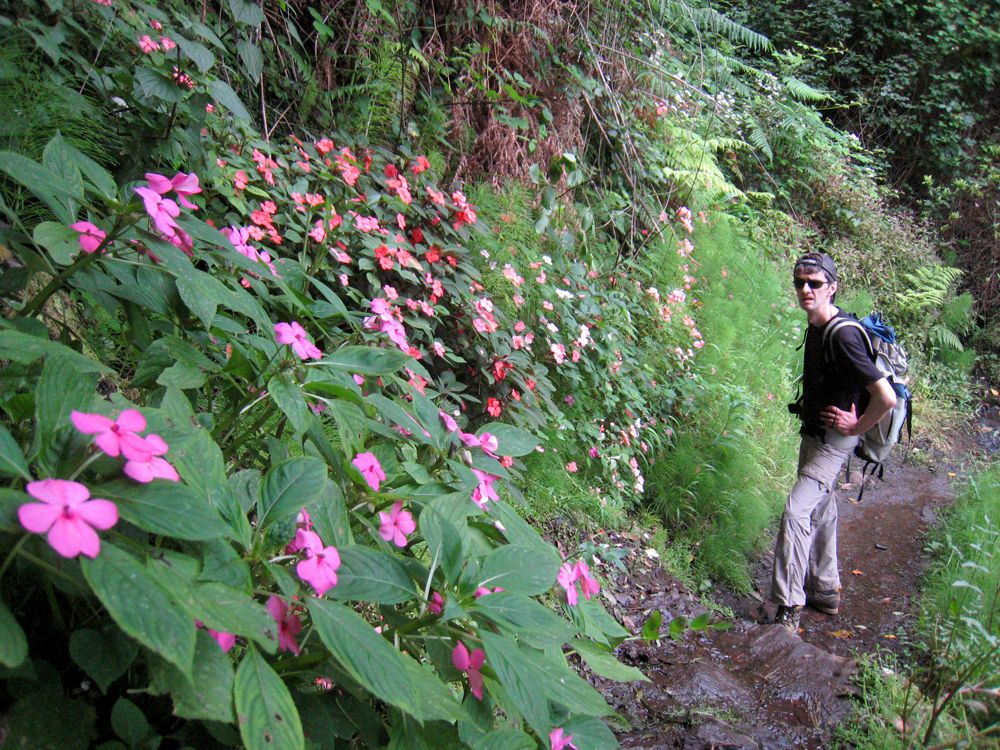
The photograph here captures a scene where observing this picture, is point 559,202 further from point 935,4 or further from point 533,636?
point 935,4

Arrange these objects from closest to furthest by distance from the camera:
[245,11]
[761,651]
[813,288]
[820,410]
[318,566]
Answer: [318,566], [245,11], [761,651], [813,288], [820,410]

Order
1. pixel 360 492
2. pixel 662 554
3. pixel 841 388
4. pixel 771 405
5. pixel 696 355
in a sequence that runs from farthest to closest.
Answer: pixel 771 405 → pixel 696 355 → pixel 662 554 → pixel 841 388 → pixel 360 492

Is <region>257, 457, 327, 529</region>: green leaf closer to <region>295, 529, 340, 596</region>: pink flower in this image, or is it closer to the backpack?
<region>295, 529, 340, 596</region>: pink flower

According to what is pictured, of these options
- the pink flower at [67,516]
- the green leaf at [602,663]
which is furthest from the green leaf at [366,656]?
the green leaf at [602,663]

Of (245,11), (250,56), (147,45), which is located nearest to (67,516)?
(147,45)

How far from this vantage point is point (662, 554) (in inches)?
151

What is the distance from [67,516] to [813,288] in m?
3.49

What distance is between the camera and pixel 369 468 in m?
0.97

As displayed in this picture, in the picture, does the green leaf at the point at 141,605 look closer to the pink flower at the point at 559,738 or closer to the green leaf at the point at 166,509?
the green leaf at the point at 166,509

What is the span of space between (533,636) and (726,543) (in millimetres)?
3531

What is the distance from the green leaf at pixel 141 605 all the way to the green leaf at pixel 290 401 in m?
0.31

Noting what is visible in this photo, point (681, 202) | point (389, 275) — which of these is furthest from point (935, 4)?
point (389, 275)

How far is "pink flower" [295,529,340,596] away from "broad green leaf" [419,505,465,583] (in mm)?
119

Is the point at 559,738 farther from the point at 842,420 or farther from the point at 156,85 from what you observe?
the point at 842,420
